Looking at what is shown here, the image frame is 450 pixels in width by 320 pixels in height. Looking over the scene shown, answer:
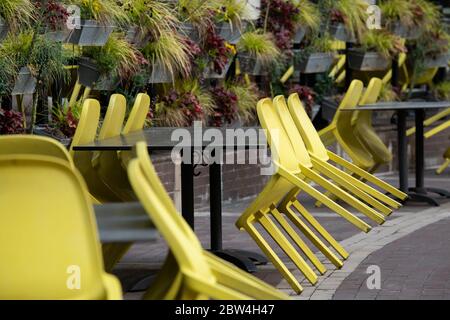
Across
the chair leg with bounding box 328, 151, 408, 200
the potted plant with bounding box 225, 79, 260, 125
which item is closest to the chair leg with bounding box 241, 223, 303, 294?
the chair leg with bounding box 328, 151, 408, 200

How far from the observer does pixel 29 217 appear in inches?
175

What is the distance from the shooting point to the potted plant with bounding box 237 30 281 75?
42.6 ft

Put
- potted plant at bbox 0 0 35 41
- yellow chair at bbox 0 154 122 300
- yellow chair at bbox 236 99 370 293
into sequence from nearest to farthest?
1. yellow chair at bbox 0 154 122 300
2. yellow chair at bbox 236 99 370 293
3. potted plant at bbox 0 0 35 41

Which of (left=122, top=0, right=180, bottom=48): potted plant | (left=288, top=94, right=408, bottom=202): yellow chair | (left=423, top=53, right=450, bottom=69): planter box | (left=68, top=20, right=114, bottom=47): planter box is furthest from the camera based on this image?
(left=423, top=53, right=450, bottom=69): planter box

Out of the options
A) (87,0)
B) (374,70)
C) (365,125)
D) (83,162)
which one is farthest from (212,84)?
(83,162)

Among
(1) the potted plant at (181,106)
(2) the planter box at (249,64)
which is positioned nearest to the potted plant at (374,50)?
(2) the planter box at (249,64)

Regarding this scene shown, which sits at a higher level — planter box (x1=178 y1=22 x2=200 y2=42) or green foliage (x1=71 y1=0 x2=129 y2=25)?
green foliage (x1=71 y1=0 x2=129 y2=25)

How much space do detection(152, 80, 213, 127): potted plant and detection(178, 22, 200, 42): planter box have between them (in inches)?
16.6

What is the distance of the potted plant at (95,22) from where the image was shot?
412 inches

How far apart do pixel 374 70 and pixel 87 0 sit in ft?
20.6

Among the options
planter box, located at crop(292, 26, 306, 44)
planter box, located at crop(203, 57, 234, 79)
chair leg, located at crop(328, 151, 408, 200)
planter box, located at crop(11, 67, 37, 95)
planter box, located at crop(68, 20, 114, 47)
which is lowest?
planter box, located at crop(292, 26, 306, 44)

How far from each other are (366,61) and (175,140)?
27.2ft

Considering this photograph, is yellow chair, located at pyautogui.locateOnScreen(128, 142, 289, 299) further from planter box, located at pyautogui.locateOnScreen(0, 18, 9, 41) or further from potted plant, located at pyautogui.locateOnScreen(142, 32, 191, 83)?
potted plant, located at pyautogui.locateOnScreen(142, 32, 191, 83)

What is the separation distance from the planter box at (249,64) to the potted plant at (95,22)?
99.1 inches
